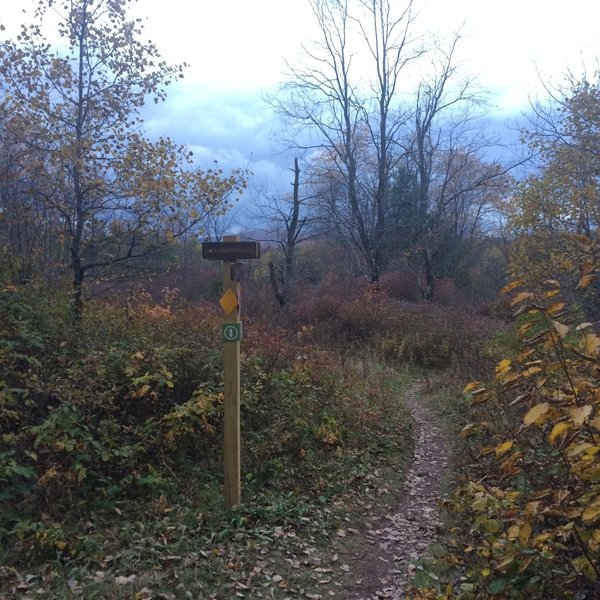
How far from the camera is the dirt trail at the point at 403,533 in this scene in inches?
206

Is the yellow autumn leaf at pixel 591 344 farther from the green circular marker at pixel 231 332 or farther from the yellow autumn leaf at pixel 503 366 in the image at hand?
the green circular marker at pixel 231 332

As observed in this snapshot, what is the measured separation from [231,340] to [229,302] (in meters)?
0.40

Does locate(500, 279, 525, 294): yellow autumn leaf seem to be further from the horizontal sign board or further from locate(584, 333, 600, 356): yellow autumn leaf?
the horizontal sign board

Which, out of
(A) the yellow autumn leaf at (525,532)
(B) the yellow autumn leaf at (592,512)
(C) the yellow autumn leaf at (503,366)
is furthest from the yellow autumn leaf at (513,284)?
(A) the yellow autumn leaf at (525,532)

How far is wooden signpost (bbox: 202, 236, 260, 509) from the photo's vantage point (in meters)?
6.00

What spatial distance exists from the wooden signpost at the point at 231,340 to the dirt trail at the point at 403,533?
151cm

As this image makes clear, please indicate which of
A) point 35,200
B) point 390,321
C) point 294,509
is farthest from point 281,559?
point 390,321

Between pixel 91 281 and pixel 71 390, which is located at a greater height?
pixel 91 281

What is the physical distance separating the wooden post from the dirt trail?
1.47m

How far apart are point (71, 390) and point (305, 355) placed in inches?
205

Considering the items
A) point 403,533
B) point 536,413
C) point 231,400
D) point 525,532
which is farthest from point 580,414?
point 403,533

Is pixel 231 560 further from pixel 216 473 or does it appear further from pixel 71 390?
pixel 71 390

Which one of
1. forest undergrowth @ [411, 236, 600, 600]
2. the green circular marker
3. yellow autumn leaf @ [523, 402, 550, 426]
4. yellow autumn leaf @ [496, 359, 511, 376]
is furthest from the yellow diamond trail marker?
yellow autumn leaf @ [523, 402, 550, 426]

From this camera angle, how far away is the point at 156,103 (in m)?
9.80
